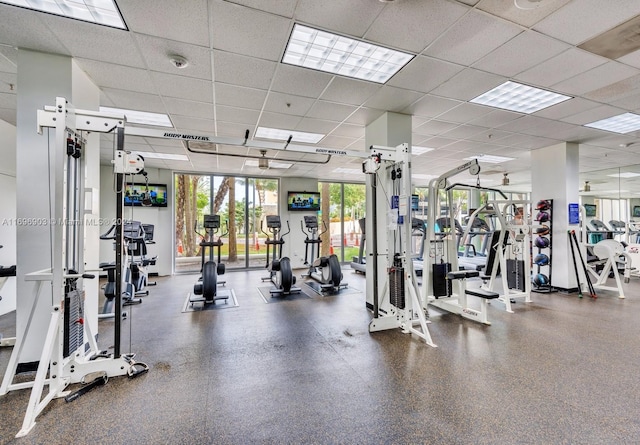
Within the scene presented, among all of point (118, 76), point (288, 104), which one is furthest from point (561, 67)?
point (118, 76)

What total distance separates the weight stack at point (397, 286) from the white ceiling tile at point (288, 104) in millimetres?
2521

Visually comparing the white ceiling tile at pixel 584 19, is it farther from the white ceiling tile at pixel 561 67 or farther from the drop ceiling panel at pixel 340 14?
the drop ceiling panel at pixel 340 14

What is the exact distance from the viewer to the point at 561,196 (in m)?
5.77

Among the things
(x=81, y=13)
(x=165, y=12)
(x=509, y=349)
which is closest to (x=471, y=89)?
(x=509, y=349)

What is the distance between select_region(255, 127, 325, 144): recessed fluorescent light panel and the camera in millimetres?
5059

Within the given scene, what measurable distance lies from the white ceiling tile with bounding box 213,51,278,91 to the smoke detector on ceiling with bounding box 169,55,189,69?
28 centimetres

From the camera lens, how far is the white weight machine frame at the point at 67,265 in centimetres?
226

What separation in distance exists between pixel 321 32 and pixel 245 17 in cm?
65

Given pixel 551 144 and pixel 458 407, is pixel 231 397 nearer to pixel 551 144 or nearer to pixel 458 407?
pixel 458 407

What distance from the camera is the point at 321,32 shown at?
253cm

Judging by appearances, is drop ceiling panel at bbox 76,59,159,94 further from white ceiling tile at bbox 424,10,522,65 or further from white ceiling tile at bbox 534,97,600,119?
white ceiling tile at bbox 534,97,600,119

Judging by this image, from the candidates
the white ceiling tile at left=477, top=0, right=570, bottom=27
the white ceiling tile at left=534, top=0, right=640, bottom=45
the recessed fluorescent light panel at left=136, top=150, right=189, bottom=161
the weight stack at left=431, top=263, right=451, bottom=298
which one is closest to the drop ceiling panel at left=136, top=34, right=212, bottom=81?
the white ceiling tile at left=477, top=0, right=570, bottom=27

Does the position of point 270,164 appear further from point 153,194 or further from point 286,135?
point 153,194

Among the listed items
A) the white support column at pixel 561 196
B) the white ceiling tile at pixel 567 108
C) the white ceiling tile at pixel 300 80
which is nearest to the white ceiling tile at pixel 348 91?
the white ceiling tile at pixel 300 80
